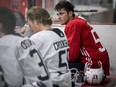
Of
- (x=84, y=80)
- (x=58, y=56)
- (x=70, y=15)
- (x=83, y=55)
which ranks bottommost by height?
(x=84, y=80)

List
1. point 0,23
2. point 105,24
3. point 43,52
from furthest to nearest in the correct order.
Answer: point 105,24
point 43,52
point 0,23

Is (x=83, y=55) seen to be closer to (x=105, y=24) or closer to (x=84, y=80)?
(x=84, y=80)

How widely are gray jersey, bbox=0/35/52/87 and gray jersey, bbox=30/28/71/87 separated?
43 centimetres

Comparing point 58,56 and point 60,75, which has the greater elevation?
point 58,56

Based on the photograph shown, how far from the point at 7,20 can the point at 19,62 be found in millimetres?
235

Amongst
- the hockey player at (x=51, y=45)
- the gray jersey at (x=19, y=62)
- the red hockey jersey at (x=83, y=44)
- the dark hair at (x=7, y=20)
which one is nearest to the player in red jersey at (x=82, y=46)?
Result: the red hockey jersey at (x=83, y=44)

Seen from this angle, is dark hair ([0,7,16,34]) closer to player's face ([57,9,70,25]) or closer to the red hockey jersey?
the red hockey jersey

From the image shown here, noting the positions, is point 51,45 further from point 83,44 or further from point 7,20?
point 83,44

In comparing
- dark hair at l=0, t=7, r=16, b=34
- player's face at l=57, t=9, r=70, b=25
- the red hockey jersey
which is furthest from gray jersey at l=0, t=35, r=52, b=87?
player's face at l=57, t=9, r=70, b=25

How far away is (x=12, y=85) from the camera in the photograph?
159 centimetres

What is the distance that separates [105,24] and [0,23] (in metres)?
2.81

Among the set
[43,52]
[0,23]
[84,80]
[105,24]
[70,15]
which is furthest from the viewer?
[105,24]

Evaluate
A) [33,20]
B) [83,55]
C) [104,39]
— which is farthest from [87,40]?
[104,39]

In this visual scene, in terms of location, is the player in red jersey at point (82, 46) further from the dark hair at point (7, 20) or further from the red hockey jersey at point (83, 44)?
the dark hair at point (7, 20)
